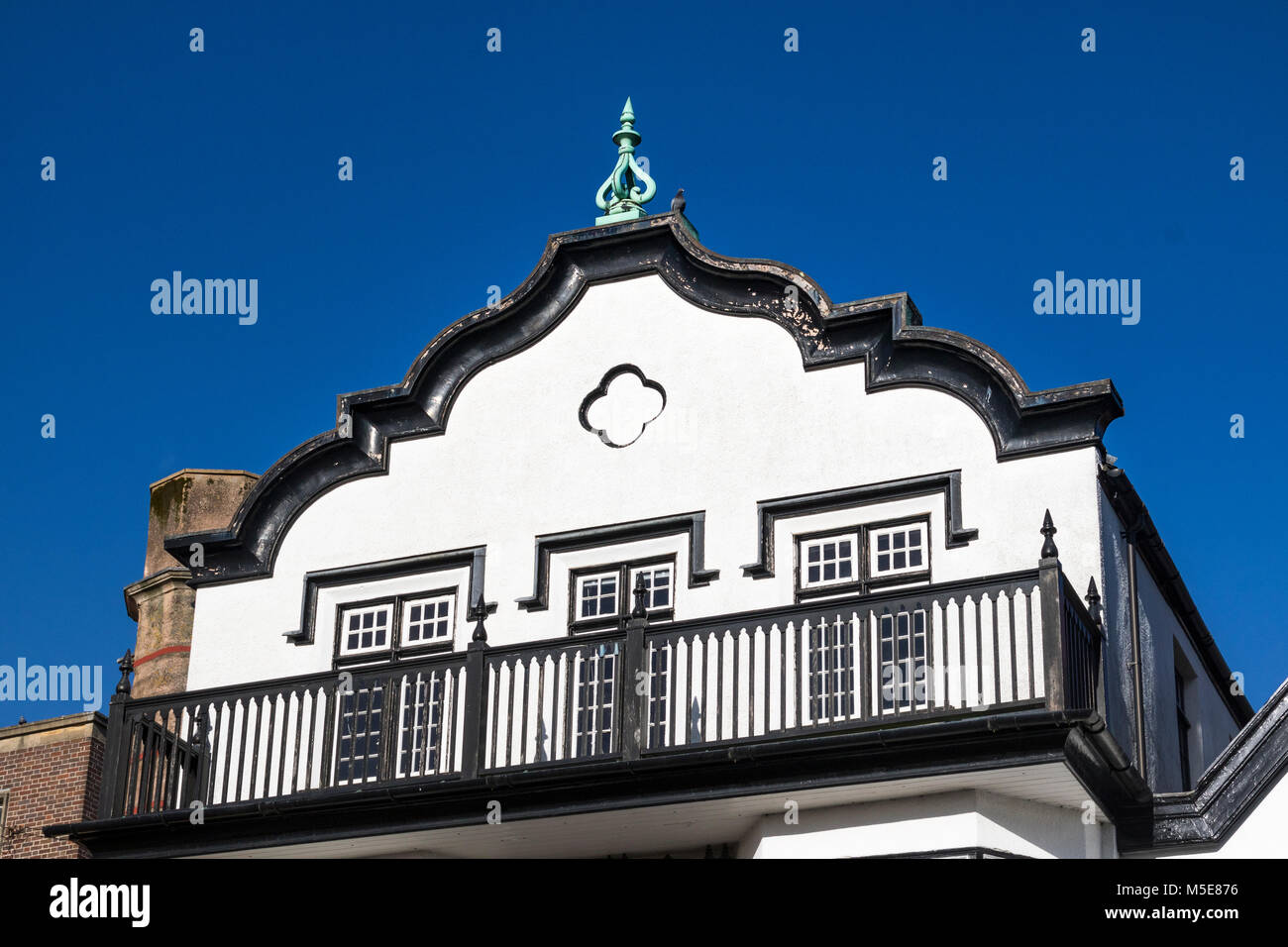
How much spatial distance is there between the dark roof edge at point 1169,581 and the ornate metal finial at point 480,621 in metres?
5.91

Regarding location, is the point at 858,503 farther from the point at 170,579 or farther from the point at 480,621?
the point at 170,579

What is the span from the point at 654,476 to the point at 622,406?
3.07 ft

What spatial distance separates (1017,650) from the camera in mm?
19422

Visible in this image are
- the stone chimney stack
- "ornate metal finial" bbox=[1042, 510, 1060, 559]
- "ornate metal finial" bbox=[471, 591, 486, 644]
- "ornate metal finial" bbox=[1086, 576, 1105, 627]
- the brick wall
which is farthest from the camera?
the stone chimney stack

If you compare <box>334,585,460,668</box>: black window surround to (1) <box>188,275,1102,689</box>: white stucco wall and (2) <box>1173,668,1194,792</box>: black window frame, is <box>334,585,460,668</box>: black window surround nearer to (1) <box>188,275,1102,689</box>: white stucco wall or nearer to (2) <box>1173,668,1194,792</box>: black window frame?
(1) <box>188,275,1102,689</box>: white stucco wall

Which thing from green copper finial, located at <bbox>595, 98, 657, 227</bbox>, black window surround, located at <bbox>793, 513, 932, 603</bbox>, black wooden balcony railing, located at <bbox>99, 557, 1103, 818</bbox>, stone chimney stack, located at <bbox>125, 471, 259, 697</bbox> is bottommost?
black wooden balcony railing, located at <bbox>99, 557, 1103, 818</bbox>

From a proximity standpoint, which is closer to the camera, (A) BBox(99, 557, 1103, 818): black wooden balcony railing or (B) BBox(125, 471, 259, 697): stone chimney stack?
(A) BBox(99, 557, 1103, 818): black wooden balcony railing

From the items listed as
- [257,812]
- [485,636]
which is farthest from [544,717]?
[257,812]

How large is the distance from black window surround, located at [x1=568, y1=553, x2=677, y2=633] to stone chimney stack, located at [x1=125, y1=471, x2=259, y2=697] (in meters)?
7.77

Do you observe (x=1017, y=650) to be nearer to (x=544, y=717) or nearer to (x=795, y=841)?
(x=795, y=841)

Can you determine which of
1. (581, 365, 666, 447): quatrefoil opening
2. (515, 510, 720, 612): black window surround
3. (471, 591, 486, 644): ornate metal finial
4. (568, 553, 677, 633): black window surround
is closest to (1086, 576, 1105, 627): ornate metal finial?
(515, 510, 720, 612): black window surround

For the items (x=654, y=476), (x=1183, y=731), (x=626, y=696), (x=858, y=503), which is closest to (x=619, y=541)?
(x=654, y=476)

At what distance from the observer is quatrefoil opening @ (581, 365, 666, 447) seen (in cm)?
2223

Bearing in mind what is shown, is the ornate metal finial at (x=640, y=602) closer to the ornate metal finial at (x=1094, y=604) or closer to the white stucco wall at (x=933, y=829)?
the white stucco wall at (x=933, y=829)
